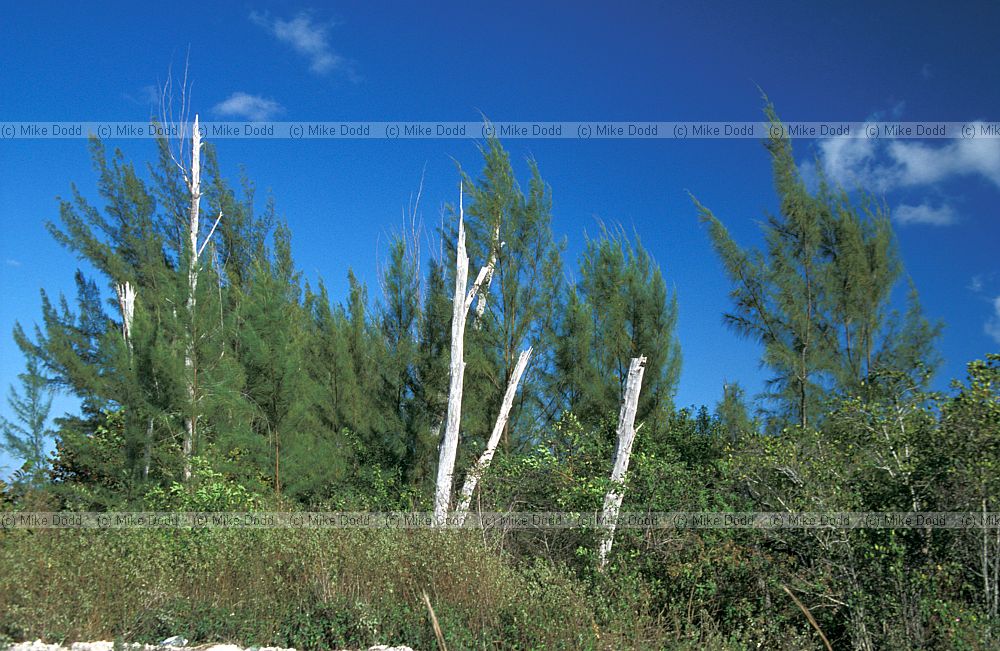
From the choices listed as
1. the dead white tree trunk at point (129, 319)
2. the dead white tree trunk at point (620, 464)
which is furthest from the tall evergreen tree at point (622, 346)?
the dead white tree trunk at point (129, 319)

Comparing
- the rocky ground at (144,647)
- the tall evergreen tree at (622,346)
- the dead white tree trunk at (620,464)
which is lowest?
the rocky ground at (144,647)

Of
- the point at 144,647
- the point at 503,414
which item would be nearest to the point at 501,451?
the point at 503,414

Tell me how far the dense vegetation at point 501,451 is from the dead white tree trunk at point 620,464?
0.21 meters

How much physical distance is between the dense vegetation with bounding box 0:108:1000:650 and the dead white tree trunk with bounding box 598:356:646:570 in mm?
213

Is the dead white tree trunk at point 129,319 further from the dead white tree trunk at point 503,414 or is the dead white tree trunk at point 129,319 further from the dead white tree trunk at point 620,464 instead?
the dead white tree trunk at point 620,464

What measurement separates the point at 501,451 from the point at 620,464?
4174 millimetres

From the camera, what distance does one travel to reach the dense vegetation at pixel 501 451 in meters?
5.91

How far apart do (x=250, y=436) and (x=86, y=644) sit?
5.64 m

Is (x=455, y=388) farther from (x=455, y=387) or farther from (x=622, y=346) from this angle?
(x=622, y=346)

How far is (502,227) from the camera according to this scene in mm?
13242

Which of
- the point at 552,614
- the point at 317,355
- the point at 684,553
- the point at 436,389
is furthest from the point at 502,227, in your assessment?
the point at 552,614

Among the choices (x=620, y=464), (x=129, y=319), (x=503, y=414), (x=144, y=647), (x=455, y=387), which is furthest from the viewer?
(x=129, y=319)

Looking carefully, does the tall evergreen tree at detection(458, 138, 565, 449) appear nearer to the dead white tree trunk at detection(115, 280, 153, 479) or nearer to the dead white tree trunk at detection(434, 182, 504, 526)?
the dead white tree trunk at detection(434, 182, 504, 526)

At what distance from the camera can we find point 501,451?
40.0 ft
